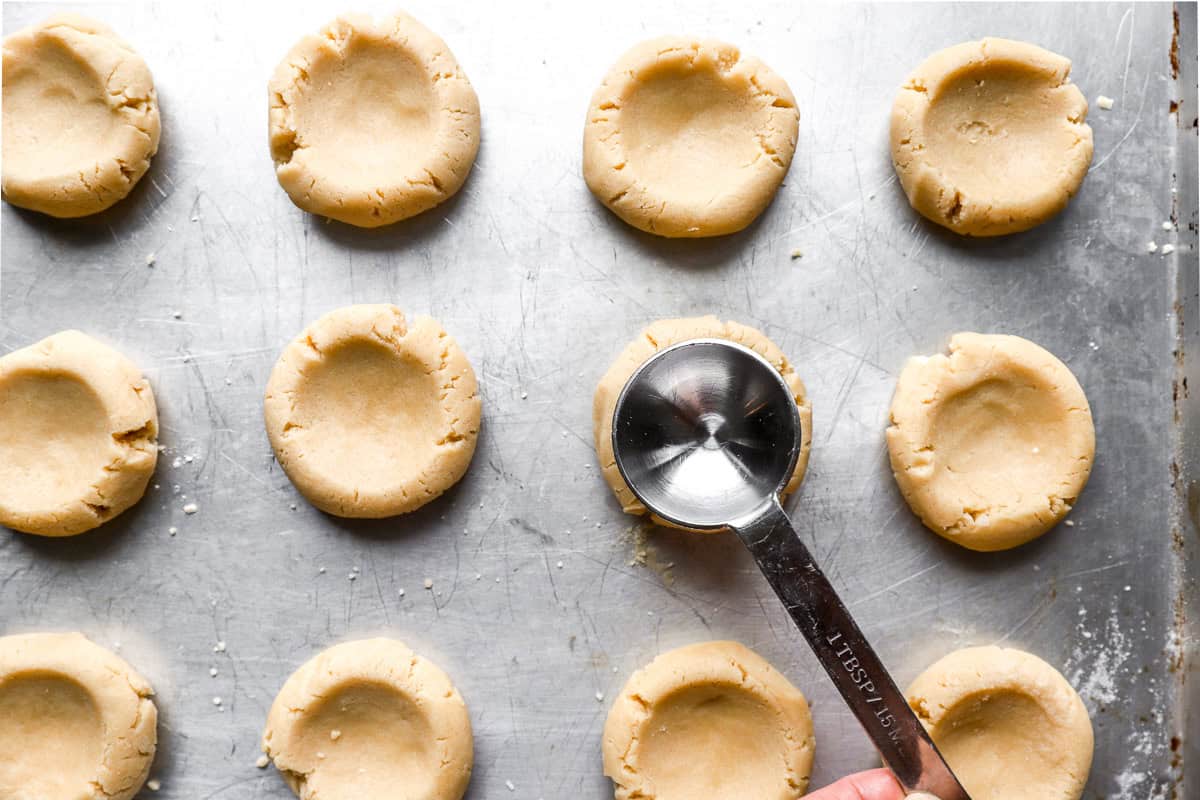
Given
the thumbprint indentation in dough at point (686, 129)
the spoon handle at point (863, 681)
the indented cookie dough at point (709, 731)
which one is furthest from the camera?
the thumbprint indentation in dough at point (686, 129)

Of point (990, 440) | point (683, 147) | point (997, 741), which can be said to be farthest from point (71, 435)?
point (997, 741)

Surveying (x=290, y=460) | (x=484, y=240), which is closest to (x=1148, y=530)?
(x=484, y=240)

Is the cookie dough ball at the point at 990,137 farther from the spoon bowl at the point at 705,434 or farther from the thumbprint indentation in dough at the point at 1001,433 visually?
the spoon bowl at the point at 705,434

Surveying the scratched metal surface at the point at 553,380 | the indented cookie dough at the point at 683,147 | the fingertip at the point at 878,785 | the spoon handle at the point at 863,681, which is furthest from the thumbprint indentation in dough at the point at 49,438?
the fingertip at the point at 878,785

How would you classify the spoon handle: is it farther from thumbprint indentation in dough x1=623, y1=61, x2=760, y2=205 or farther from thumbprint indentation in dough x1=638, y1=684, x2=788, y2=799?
thumbprint indentation in dough x1=623, y1=61, x2=760, y2=205

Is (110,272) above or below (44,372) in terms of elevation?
above

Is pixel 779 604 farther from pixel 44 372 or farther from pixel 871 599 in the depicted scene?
pixel 44 372
